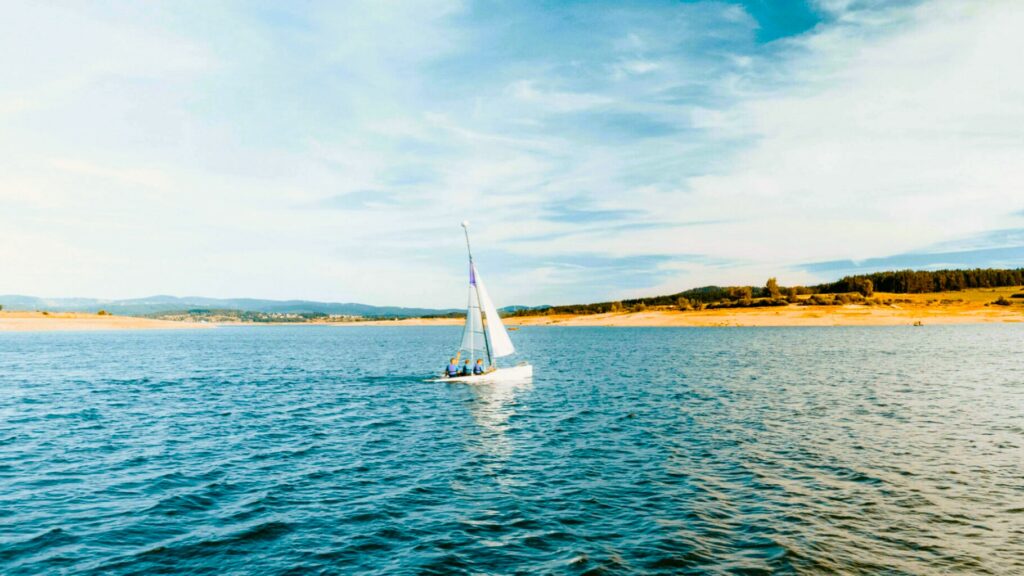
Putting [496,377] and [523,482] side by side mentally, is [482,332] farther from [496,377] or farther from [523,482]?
[523,482]

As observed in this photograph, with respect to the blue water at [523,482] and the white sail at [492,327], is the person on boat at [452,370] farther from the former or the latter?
the blue water at [523,482]

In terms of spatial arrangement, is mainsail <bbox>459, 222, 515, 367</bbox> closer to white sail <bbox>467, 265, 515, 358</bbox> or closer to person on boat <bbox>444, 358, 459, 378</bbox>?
white sail <bbox>467, 265, 515, 358</bbox>

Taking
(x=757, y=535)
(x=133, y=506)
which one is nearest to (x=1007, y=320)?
(x=757, y=535)

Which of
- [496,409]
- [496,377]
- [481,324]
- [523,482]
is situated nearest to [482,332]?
[481,324]

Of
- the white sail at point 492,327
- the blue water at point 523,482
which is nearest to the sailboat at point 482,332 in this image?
the white sail at point 492,327

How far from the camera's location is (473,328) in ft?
197

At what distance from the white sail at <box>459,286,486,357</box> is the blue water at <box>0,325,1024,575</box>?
27.9 ft

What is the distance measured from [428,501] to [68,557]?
11569mm

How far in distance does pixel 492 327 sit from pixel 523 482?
114ft

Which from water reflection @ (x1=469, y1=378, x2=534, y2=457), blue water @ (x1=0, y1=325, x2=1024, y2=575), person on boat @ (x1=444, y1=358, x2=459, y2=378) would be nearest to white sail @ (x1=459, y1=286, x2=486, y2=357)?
person on boat @ (x1=444, y1=358, x2=459, y2=378)

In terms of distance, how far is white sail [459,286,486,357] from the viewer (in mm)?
59312

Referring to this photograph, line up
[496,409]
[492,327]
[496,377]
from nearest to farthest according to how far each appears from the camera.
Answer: [496,409], [492,327], [496,377]

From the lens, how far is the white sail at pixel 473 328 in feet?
195

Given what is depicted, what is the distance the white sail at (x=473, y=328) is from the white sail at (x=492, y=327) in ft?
2.40
